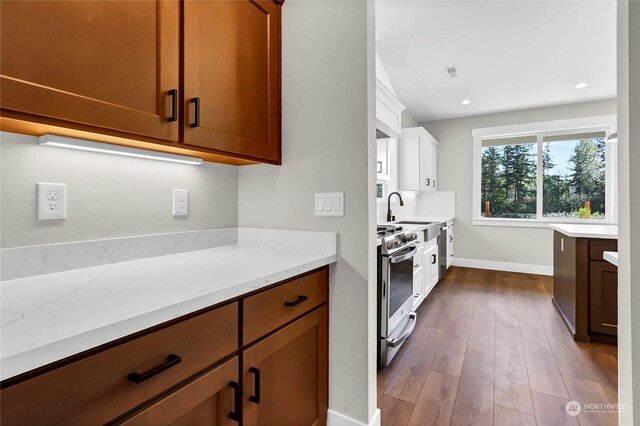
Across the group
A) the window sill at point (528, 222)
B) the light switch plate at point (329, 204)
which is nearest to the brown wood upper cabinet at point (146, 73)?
the light switch plate at point (329, 204)

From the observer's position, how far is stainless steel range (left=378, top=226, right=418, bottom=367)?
2.04m

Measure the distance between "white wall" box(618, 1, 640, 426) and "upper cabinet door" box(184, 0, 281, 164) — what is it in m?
1.39

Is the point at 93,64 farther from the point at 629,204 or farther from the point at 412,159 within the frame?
the point at 412,159

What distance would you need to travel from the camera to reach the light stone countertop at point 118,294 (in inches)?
21.7

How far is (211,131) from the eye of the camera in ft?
3.94

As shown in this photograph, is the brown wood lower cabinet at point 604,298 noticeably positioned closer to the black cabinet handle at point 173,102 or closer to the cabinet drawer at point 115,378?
the cabinet drawer at point 115,378

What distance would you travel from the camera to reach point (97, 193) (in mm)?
1154

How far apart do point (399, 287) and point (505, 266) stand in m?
3.75

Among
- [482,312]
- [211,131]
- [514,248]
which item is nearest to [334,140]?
[211,131]

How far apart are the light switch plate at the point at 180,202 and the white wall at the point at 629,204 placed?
178 cm

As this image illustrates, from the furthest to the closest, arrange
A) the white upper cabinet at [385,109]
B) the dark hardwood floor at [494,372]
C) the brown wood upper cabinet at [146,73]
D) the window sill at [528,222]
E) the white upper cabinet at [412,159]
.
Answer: the window sill at [528,222]
the white upper cabinet at [412,159]
the white upper cabinet at [385,109]
the dark hardwood floor at [494,372]
the brown wood upper cabinet at [146,73]

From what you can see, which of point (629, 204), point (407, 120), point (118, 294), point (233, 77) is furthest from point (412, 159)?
point (118, 294)

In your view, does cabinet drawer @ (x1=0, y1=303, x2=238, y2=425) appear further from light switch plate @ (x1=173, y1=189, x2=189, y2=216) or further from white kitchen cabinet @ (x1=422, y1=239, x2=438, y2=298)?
white kitchen cabinet @ (x1=422, y1=239, x2=438, y2=298)

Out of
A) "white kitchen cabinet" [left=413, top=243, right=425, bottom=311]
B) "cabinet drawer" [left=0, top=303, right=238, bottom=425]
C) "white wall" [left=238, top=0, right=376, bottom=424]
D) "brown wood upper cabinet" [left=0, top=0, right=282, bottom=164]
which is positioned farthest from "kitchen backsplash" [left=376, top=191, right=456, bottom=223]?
"cabinet drawer" [left=0, top=303, right=238, bottom=425]
